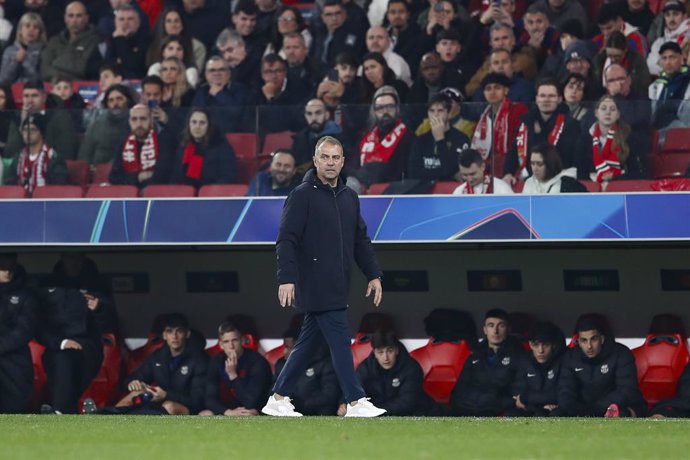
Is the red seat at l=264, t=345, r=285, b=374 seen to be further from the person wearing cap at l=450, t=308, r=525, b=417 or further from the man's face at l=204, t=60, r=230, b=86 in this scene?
the man's face at l=204, t=60, r=230, b=86

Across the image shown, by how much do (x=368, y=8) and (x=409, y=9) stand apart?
769mm

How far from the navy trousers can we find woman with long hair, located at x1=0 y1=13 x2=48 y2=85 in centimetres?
799

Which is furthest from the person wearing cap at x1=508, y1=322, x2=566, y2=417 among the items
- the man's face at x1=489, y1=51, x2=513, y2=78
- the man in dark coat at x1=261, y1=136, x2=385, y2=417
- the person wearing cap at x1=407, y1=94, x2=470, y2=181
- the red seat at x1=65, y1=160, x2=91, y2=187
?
the red seat at x1=65, y1=160, x2=91, y2=187

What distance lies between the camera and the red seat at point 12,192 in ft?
44.9

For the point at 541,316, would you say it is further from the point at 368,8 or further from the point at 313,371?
the point at 368,8

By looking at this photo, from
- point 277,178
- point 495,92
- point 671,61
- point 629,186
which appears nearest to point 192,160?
point 277,178

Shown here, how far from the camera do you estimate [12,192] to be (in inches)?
540

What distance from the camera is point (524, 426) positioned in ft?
30.4

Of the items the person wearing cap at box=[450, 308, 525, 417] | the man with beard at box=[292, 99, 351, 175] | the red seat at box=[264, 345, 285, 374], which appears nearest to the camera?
the man with beard at box=[292, 99, 351, 175]

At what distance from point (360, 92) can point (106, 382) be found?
12.4 ft

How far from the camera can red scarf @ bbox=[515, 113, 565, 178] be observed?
40.9ft

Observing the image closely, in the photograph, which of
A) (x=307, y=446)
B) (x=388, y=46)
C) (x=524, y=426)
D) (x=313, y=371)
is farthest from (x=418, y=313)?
(x=307, y=446)

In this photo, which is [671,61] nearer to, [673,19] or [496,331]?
[673,19]

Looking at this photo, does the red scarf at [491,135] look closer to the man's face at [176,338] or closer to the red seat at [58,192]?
the man's face at [176,338]
